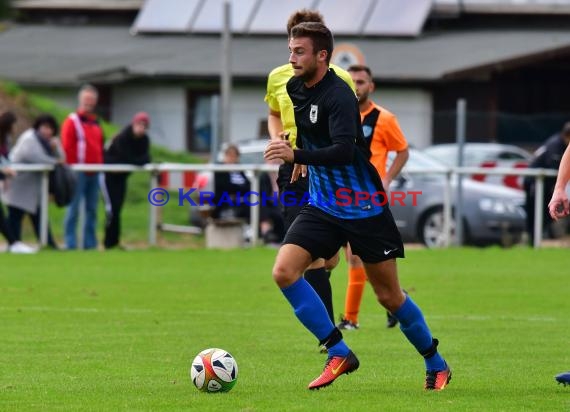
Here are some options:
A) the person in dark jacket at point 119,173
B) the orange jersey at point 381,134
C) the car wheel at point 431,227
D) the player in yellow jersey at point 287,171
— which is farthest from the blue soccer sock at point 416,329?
the car wheel at point 431,227

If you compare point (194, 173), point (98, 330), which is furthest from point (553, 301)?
point (194, 173)

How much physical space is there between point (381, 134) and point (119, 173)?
9688 millimetres

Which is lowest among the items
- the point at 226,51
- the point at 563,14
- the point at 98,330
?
the point at 98,330

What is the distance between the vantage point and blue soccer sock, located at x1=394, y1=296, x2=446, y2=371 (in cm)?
823

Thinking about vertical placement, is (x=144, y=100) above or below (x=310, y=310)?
above

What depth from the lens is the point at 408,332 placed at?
823 cm

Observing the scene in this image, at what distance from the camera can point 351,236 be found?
816 centimetres

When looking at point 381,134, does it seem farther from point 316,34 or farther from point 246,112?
point 246,112

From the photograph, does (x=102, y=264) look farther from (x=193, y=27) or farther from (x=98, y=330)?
(x=193, y=27)

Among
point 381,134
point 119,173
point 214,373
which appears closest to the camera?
point 214,373

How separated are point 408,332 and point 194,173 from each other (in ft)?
49.1

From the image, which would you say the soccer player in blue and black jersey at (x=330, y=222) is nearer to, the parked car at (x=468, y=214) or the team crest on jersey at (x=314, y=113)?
the team crest on jersey at (x=314, y=113)

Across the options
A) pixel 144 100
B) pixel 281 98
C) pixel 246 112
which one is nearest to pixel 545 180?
pixel 281 98

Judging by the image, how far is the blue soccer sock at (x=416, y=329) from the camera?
8.23 meters
